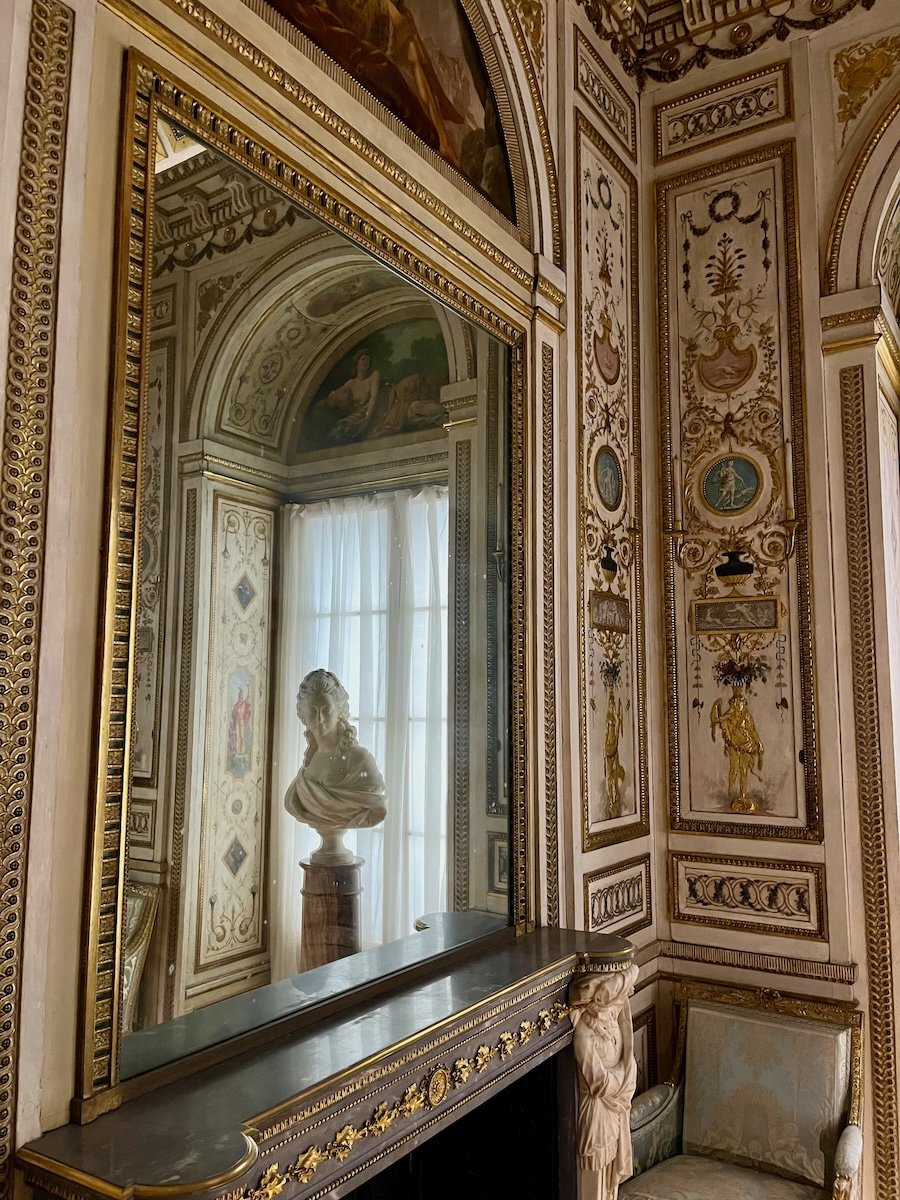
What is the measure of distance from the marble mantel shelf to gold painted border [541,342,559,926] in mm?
608

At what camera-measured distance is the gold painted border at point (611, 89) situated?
3887mm

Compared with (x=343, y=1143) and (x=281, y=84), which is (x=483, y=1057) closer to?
(x=343, y=1143)

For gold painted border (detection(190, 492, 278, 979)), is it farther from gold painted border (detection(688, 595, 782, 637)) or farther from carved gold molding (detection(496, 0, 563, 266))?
gold painted border (detection(688, 595, 782, 637))

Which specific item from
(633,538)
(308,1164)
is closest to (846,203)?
(633,538)

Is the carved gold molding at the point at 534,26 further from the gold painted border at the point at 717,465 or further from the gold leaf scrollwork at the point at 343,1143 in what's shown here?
the gold leaf scrollwork at the point at 343,1143

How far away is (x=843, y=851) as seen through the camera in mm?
Answer: 3709

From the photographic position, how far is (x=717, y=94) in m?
4.32

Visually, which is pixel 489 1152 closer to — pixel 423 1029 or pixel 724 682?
pixel 423 1029

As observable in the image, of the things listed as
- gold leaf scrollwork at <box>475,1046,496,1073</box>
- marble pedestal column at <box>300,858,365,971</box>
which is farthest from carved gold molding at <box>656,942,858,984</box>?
marble pedestal column at <box>300,858,365,971</box>

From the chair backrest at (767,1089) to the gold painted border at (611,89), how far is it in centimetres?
387

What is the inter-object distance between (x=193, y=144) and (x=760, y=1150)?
3795 millimetres

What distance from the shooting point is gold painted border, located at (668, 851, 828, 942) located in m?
3.73

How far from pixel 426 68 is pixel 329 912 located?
2.52 metres

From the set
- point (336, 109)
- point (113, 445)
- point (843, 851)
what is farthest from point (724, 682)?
point (113, 445)
